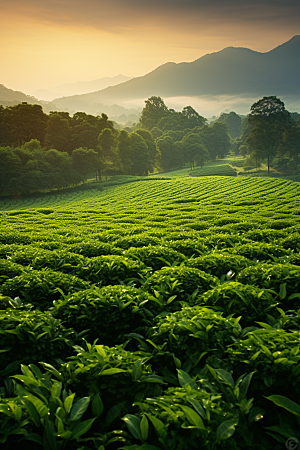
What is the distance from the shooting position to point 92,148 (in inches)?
2399

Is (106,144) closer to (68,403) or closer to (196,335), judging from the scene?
(196,335)

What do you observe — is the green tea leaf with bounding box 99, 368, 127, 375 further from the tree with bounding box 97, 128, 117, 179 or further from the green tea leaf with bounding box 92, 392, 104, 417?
the tree with bounding box 97, 128, 117, 179

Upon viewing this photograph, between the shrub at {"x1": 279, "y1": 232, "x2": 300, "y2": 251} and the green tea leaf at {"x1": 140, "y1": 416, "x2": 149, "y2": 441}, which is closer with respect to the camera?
the green tea leaf at {"x1": 140, "y1": 416, "x2": 149, "y2": 441}

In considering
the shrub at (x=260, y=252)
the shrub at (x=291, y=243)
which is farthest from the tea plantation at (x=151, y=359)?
the shrub at (x=291, y=243)

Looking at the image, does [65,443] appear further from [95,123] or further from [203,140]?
[203,140]

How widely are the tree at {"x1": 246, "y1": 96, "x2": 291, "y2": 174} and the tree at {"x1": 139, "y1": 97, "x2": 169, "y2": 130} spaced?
157 ft

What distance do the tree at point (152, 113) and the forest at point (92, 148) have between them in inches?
1276

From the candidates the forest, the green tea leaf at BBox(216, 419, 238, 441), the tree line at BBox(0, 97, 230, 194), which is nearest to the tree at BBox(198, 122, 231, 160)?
the forest

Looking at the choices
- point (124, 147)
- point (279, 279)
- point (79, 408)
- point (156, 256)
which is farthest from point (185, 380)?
point (124, 147)

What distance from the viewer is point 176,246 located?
6305 millimetres

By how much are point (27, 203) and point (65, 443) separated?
42635mm

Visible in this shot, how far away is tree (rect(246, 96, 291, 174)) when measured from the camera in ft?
225

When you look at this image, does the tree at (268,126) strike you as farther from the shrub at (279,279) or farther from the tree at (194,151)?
the shrub at (279,279)

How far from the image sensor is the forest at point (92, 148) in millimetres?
46147
